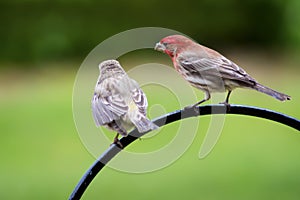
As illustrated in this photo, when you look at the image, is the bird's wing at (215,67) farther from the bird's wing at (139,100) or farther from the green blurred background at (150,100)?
the green blurred background at (150,100)

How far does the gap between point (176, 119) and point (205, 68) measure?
0.51m

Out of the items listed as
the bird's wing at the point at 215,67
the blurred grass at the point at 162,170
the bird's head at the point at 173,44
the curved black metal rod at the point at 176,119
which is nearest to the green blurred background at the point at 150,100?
the blurred grass at the point at 162,170

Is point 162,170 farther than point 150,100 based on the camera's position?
No

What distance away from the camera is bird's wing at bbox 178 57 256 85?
3186 mm

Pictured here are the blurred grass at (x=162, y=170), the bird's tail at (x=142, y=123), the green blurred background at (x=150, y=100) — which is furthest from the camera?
the green blurred background at (x=150, y=100)

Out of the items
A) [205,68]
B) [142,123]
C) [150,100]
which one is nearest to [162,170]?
[150,100]

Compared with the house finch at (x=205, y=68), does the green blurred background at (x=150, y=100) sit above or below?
below

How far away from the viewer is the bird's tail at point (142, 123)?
8.66 ft

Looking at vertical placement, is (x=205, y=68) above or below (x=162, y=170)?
above

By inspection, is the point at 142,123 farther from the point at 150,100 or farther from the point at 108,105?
the point at 150,100

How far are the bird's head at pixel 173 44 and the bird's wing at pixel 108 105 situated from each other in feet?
0.99

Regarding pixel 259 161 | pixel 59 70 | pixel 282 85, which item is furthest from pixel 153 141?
pixel 59 70

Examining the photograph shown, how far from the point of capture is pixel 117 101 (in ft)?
9.38

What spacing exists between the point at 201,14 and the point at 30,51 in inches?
108
